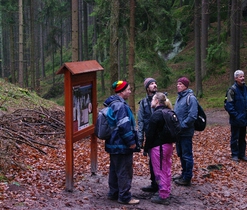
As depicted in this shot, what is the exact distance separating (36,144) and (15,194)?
3.93 m

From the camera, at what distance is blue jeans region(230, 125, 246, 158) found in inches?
361

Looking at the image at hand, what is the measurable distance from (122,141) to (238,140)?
4.80 metres

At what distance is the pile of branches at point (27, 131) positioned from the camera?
7727 millimetres

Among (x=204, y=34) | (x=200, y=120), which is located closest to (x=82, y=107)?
(x=200, y=120)

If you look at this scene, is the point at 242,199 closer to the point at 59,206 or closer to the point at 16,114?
the point at 59,206

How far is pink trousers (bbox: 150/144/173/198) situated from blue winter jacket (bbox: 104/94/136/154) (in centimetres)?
52

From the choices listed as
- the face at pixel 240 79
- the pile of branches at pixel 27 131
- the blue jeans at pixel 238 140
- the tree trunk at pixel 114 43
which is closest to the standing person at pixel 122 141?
the pile of branches at pixel 27 131

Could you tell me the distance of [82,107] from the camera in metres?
6.61

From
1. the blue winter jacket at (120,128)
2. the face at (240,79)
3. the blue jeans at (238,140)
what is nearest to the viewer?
the blue winter jacket at (120,128)

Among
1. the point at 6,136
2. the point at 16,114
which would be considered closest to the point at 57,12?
the point at 16,114

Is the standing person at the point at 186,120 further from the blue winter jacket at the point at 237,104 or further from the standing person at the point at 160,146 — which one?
the blue winter jacket at the point at 237,104

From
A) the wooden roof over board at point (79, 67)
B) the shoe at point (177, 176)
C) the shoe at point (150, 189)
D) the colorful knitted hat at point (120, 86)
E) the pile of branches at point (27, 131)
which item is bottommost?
the shoe at point (177, 176)

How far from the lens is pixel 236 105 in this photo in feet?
29.2

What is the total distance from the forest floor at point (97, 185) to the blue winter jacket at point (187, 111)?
1139 mm
